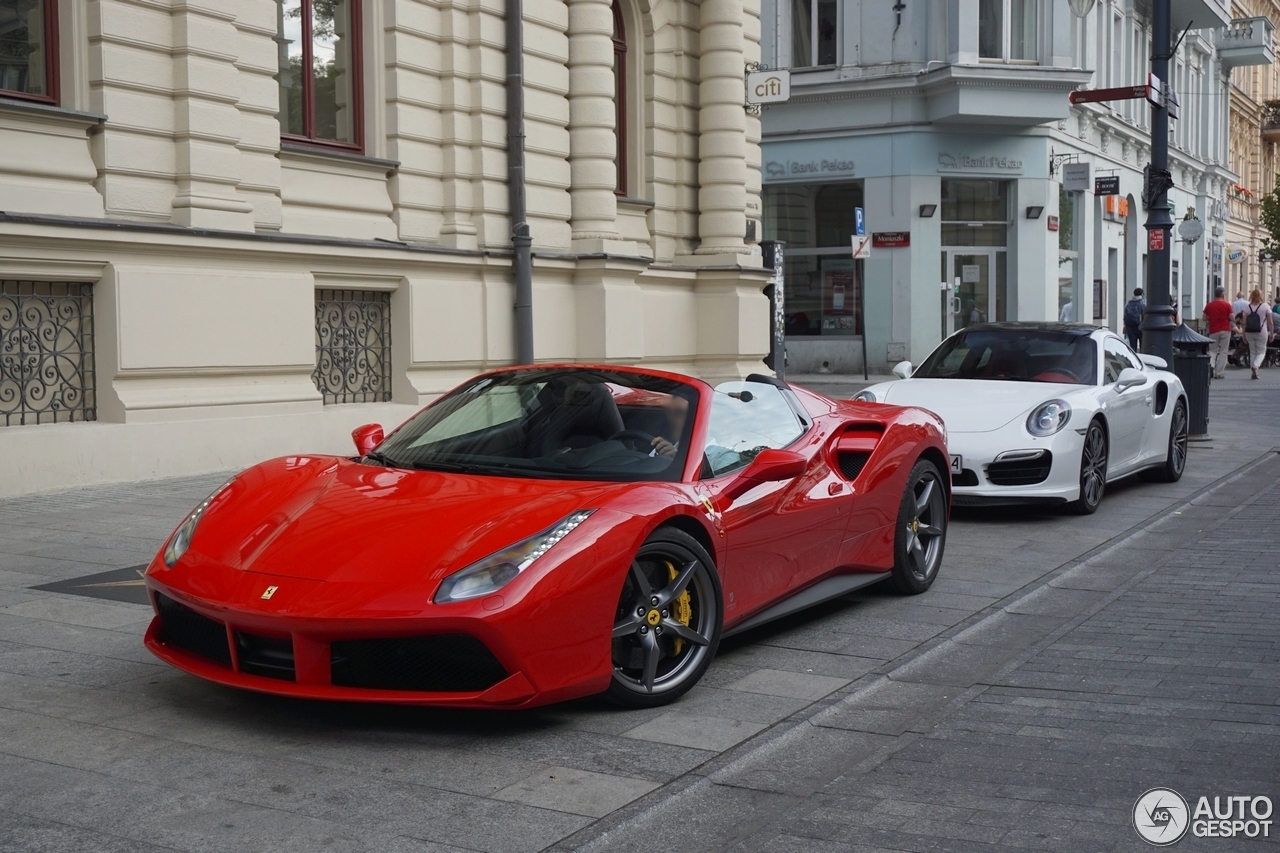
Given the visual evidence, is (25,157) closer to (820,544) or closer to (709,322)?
(820,544)

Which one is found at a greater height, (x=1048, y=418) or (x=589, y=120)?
(x=589, y=120)

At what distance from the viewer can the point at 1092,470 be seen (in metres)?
10.1

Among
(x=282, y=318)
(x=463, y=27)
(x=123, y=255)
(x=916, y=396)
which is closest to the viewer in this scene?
(x=916, y=396)

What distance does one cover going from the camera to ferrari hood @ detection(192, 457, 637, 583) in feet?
14.8

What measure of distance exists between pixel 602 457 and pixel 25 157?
717 cm

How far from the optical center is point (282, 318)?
489 inches

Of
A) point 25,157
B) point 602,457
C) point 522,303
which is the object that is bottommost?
point 602,457

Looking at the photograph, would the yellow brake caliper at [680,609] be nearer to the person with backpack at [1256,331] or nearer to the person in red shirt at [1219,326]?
the person in red shirt at [1219,326]

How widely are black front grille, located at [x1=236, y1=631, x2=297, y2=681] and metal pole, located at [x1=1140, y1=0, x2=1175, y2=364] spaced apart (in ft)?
42.4

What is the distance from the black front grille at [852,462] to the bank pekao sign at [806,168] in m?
24.1

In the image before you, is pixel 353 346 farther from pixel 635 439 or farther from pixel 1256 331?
pixel 1256 331

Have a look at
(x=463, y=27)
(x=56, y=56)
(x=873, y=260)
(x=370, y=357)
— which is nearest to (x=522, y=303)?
(x=370, y=357)

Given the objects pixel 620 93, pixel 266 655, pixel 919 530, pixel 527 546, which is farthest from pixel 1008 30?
pixel 266 655

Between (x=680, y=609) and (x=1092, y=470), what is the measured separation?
5900mm
